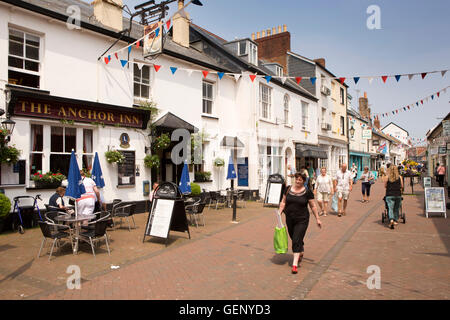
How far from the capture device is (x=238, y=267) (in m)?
5.69

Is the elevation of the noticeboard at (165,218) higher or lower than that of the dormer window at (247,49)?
lower

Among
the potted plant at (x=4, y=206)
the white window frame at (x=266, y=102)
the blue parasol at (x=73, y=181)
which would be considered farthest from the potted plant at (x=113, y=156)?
the white window frame at (x=266, y=102)

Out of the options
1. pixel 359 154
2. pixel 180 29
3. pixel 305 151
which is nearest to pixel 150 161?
pixel 180 29

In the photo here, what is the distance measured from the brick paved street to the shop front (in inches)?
70.1

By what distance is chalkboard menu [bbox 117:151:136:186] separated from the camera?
36.1 feet

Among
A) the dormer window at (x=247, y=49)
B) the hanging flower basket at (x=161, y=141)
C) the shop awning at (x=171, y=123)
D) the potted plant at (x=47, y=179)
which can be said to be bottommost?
the potted plant at (x=47, y=179)

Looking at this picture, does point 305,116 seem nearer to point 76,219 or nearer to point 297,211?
point 297,211

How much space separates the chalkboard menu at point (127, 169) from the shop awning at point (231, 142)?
509cm

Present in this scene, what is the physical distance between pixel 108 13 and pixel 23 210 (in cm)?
753

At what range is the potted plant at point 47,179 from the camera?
8913 millimetres

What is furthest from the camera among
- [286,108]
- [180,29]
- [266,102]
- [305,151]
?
[305,151]

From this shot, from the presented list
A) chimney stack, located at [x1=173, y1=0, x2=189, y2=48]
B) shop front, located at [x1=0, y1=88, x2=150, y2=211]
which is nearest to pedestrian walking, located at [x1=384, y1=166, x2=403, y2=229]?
shop front, located at [x1=0, y1=88, x2=150, y2=211]

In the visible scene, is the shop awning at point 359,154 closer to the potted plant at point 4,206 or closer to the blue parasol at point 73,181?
the blue parasol at point 73,181
